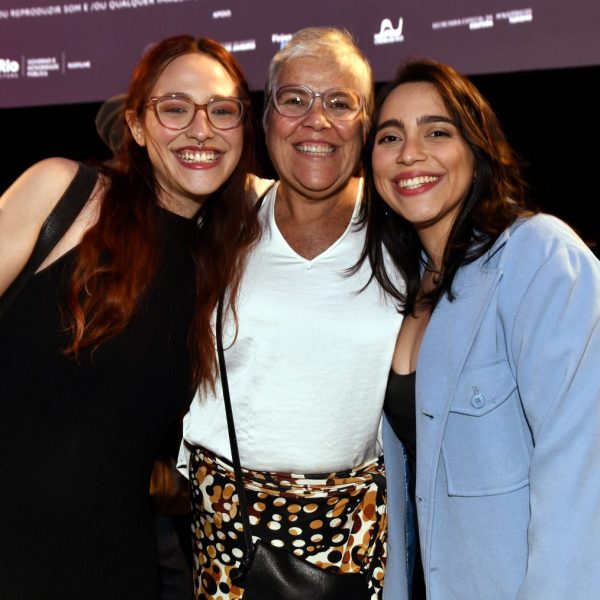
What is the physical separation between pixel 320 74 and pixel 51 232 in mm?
912

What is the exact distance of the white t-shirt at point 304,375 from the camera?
6.86ft

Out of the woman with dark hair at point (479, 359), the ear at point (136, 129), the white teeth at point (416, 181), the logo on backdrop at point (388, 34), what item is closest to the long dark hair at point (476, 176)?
the woman with dark hair at point (479, 359)

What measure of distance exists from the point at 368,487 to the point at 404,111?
986 millimetres

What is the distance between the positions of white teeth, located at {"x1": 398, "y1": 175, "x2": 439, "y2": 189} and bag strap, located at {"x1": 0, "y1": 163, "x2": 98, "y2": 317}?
78 cm

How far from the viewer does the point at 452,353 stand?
179 cm

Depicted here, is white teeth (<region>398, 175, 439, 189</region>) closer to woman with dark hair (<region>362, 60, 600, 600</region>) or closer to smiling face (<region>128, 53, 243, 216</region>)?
woman with dark hair (<region>362, 60, 600, 600</region>)

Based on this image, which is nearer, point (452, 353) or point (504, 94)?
point (452, 353)

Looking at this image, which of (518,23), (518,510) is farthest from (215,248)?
(518,23)

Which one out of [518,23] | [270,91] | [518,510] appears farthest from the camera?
[518,23]

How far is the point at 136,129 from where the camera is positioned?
2.16m

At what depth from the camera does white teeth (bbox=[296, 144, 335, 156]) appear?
7.49ft

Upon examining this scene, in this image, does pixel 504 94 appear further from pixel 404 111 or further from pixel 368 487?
pixel 368 487

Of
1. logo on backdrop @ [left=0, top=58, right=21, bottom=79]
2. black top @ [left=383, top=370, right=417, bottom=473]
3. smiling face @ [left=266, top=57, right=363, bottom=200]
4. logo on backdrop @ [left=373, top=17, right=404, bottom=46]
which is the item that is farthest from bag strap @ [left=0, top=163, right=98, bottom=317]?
logo on backdrop @ [left=0, top=58, right=21, bottom=79]

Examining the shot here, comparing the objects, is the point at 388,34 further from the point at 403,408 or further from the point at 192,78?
the point at 403,408
